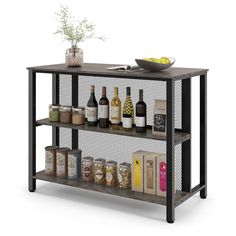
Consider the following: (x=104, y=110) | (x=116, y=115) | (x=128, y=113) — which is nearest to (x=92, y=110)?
(x=104, y=110)

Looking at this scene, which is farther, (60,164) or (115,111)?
(60,164)

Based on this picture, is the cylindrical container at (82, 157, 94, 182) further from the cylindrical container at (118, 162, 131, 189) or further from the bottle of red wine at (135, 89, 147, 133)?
the bottle of red wine at (135, 89, 147, 133)

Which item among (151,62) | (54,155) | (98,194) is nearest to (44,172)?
(54,155)

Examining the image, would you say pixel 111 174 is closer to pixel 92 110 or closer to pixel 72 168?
pixel 72 168

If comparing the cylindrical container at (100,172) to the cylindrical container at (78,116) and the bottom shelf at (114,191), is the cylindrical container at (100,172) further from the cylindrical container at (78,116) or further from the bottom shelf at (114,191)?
the cylindrical container at (78,116)

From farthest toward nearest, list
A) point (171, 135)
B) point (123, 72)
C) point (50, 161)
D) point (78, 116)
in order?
point (50, 161) → point (78, 116) → point (123, 72) → point (171, 135)

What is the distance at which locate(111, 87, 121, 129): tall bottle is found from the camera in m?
4.96

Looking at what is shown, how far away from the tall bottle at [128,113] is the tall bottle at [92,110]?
1.01 ft

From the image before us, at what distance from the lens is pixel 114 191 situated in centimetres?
495

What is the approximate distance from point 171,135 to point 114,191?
793 millimetres

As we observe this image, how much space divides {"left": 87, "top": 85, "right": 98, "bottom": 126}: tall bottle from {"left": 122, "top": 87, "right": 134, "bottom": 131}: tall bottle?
12.2 inches

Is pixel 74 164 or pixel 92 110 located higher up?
pixel 92 110

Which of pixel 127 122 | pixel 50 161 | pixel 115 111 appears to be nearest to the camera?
pixel 127 122

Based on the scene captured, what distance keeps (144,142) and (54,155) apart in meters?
0.87
